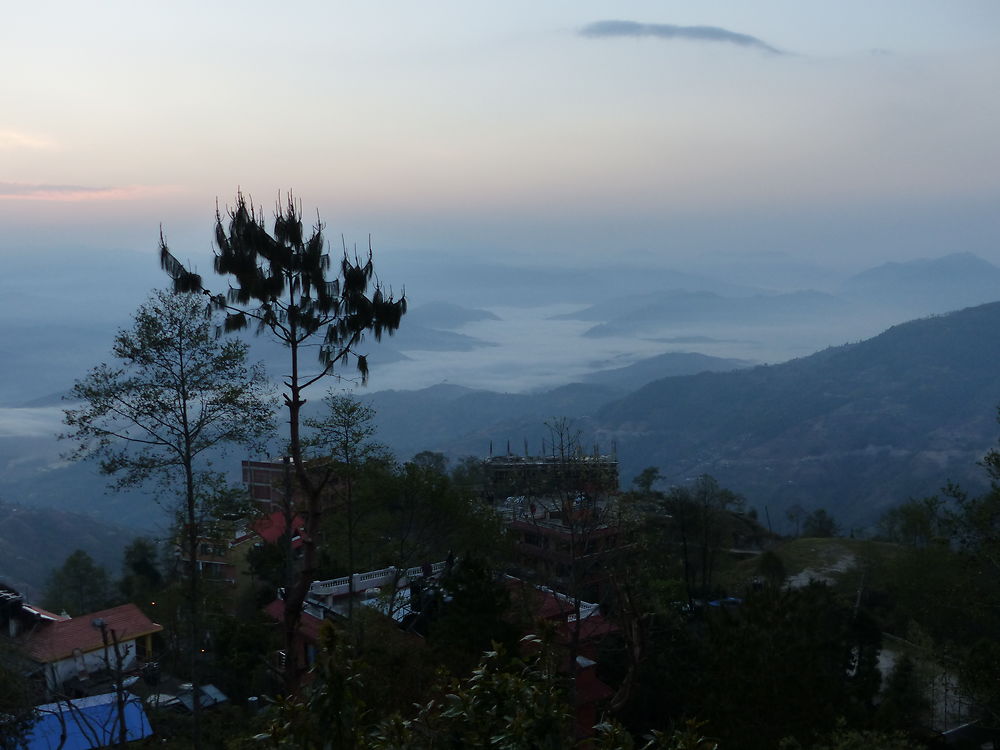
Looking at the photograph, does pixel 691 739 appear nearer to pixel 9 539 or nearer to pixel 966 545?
pixel 966 545

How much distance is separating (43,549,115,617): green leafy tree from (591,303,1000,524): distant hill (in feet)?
289

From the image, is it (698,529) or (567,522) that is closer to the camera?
(567,522)

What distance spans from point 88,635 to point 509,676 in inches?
787

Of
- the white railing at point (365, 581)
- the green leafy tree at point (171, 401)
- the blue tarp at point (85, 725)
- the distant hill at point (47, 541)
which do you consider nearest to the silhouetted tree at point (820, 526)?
the white railing at point (365, 581)

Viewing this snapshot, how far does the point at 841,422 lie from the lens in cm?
15112

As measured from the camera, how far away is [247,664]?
1992 cm

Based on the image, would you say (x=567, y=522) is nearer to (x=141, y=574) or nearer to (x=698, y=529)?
(x=698, y=529)

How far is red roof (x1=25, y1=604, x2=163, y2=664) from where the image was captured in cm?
2011

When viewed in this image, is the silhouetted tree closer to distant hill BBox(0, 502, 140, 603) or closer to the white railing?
the white railing

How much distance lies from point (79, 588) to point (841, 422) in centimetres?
13825

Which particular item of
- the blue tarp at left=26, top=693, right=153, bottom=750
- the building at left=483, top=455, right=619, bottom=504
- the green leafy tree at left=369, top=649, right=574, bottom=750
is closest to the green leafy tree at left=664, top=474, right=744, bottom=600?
the building at left=483, top=455, right=619, bottom=504

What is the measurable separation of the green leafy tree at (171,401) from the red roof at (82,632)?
8829 millimetres

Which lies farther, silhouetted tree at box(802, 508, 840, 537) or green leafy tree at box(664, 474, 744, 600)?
silhouetted tree at box(802, 508, 840, 537)

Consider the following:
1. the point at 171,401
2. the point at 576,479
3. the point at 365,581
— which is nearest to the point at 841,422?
the point at 365,581
